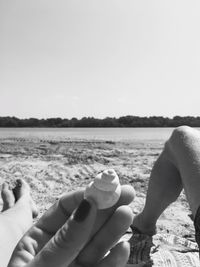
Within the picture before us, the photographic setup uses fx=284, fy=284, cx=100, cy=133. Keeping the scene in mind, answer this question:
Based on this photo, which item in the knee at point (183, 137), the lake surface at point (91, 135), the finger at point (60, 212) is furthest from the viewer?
the lake surface at point (91, 135)

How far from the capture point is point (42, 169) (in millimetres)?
5395

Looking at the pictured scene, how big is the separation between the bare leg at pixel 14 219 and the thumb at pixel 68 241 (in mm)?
766

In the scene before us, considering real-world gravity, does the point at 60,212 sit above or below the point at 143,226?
above

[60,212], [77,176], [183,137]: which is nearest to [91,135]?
[77,176]

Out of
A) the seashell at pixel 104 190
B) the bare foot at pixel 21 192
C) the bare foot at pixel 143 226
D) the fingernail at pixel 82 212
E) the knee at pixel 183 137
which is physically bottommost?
the bare foot at pixel 143 226

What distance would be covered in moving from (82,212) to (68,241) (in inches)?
3.3

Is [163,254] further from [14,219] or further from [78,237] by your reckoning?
[78,237]

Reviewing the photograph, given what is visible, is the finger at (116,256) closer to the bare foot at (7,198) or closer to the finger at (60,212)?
the finger at (60,212)

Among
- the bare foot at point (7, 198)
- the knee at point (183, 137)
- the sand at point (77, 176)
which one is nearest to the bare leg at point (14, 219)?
the bare foot at point (7, 198)

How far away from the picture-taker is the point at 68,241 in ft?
2.48

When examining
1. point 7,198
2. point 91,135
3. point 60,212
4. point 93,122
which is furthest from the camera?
point 93,122

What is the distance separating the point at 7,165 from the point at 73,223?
17.5 ft

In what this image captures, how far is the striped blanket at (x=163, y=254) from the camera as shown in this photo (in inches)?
72.1

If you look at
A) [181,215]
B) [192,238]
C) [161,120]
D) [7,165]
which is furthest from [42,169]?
[161,120]
